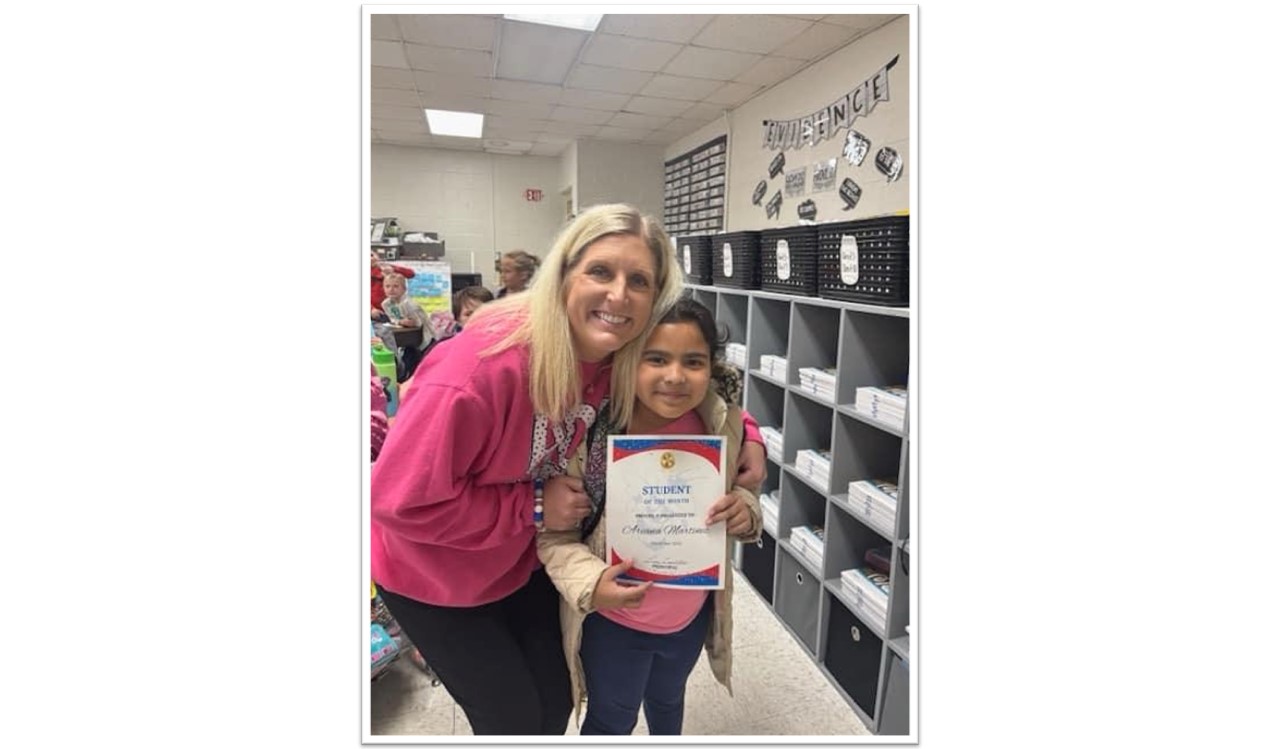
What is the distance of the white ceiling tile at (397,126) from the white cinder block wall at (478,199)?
14 centimetres

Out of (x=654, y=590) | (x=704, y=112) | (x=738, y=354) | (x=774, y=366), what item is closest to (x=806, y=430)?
(x=774, y=366)

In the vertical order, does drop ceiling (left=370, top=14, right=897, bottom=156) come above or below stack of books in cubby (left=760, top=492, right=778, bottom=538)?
above

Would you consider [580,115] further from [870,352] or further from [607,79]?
Answer: [870,352]

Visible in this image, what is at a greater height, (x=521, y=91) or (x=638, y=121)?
(x=638, y=121)

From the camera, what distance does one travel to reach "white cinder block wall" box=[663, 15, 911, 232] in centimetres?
208

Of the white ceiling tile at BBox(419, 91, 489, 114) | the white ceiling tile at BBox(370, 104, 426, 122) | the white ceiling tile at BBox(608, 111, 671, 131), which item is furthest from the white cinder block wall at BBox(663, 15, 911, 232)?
the white ceiling tile at BBox(419, 91, 489, 114)

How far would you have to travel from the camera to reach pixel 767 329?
7.86 ft

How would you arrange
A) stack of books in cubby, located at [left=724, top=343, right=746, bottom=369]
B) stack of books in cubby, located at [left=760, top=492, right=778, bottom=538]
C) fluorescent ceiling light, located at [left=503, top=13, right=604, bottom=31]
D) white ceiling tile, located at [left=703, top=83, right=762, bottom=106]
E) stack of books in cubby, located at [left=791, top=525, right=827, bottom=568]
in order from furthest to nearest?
white ceiling tile, located at [left=703, top=83, right=762, bottom=106] < stack of books in cubby, located at [left=724, top=343, right=746, bottom=369] < stack of books in cubby, located at [left=760, top=492, right=778, bottom=538] < stack of books in cubby, located at [left=791, top=525, right=827, bottom=568] < fluorescent ceiling light, located at [left=503, top=13, right=604, bottom=31]

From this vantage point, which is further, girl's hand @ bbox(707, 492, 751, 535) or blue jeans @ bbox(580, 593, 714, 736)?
blue jeans @ bbox(580, 593, 714, 736)

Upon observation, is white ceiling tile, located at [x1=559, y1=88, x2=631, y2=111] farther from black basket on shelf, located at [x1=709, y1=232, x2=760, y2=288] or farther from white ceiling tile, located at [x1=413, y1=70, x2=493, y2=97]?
black basket on shelf, located at [x1=709, y1=232, x2=760, y2=288]

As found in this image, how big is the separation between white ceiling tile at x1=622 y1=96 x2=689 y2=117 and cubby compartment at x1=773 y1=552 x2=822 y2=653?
2363 millimetres

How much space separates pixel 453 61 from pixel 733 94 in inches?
90.6
